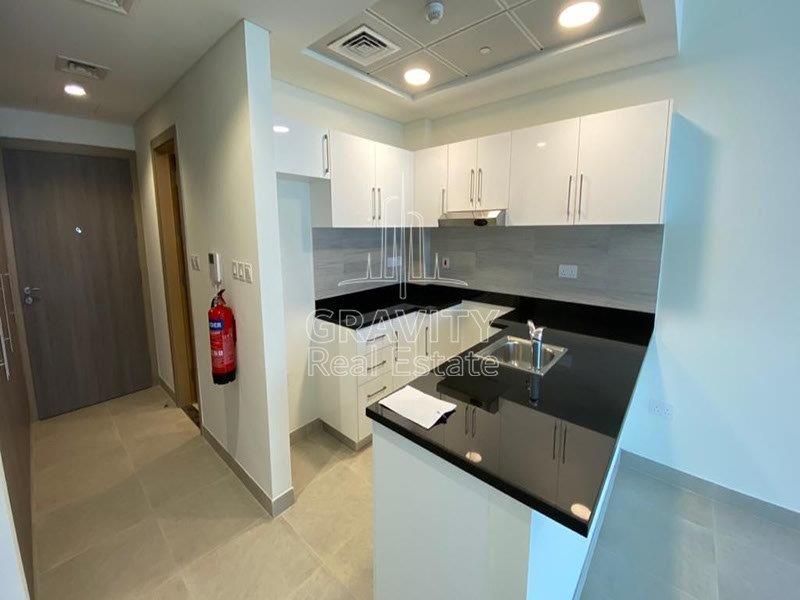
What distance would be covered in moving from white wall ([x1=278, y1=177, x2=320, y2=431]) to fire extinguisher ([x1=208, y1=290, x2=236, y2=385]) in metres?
0.47

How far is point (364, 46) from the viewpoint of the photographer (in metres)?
1.89

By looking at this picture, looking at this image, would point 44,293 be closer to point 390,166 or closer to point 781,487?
point 390,166

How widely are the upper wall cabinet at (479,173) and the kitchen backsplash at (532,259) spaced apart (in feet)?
1.27

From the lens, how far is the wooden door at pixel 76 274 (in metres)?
2.82

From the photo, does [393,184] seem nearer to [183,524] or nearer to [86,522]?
[183,524]

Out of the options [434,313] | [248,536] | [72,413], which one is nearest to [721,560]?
[434,313]

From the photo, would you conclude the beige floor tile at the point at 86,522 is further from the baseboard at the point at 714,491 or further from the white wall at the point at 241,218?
the baseboard at the point at 714,491

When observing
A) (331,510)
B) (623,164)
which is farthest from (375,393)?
(623,164)

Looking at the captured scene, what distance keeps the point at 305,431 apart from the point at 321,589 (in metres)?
1.23

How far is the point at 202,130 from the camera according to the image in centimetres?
206

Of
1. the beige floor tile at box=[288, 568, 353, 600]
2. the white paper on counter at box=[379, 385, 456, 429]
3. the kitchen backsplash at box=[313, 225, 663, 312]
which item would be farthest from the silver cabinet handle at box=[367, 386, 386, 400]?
the white paper on counter at box=[379, 385, 456, 429]

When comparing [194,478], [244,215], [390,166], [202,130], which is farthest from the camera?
[390,166]

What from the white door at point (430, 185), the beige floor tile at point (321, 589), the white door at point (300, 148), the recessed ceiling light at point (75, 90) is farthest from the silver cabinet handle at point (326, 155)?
the beige floor tile at point (321, 589)

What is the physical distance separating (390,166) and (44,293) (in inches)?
115
